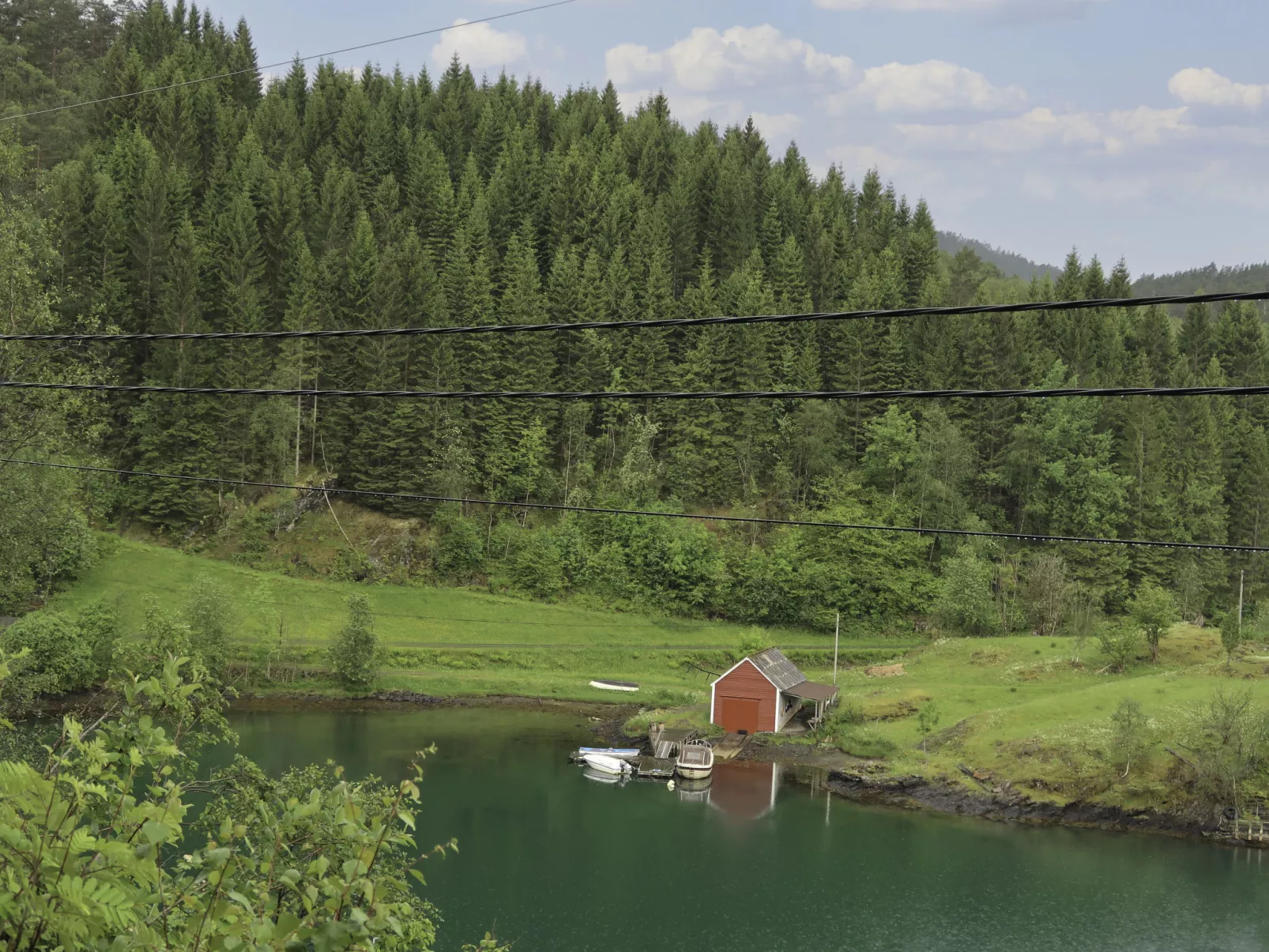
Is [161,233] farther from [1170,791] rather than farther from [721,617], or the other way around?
[1170,791]

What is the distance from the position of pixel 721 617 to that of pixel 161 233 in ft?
116

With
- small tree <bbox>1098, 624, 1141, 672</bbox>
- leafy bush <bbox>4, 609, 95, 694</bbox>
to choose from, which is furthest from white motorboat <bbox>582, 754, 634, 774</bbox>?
small tree <bbox>1098, 624, 1141, 672</bbox>

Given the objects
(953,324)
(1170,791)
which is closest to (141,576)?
(1170,791)

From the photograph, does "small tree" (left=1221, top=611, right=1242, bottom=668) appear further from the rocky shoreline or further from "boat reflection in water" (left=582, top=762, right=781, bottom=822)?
"boat reflection in water" (left=582, top=762, right=781, bottom=822)

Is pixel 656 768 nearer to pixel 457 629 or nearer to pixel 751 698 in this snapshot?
pixel 751 698

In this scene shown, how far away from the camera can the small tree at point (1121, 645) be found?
4097 centimetres

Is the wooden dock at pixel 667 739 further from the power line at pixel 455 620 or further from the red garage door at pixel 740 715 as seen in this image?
the power line at pixel 455 620

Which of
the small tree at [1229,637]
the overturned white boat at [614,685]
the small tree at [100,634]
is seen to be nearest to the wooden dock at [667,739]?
the overturned white boat at [614,685]

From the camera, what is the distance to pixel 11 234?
21.2 meters

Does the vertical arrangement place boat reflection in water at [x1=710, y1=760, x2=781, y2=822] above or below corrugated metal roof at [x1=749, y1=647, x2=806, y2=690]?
below

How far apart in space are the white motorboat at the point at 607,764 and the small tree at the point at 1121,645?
19.7 metres

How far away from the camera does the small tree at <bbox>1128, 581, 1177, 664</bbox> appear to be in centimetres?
4191

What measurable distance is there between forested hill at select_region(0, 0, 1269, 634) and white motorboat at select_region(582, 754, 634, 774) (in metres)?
17.1

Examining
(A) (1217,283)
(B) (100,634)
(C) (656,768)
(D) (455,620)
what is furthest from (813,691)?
(A) (1217,283)
